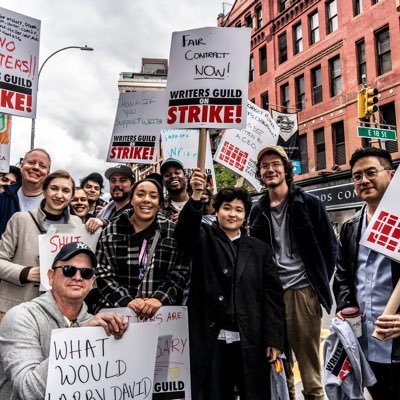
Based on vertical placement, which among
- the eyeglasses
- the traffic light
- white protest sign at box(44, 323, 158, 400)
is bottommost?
white protest sign at box(44, 323, 158, 400)

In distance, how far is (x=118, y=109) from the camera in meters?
6.20

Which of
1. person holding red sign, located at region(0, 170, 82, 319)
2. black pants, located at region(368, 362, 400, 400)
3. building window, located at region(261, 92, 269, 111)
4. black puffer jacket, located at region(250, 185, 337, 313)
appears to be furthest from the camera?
building window, located at region(261, 92, 269, 111)

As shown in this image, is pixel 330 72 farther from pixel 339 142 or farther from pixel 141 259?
pixel 141 259

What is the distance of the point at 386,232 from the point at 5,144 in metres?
4.06

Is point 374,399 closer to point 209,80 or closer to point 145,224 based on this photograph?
point 145,224

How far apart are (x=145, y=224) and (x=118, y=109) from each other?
3.53m

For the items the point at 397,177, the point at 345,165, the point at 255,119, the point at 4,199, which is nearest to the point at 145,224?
the point at 4,199

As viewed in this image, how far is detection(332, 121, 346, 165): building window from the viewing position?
20094 mm

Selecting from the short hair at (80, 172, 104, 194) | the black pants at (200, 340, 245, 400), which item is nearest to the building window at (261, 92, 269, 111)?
the short hair at (80, 172, 104, 194)

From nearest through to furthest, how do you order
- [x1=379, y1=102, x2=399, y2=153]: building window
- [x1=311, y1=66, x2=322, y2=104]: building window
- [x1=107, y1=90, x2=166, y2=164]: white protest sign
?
1. [x1=107, y1=90, x2=166, y2=164]: white protest sign
2. [x1=379, y1=102, x2=399, y2=153]: building window
3. [x1=311, y1=66, x2=322, y2=104]: building window

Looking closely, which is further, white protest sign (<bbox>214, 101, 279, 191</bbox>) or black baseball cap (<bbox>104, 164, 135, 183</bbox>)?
white protest sign (<bbox>214, 101, 279, 191</bbox>)

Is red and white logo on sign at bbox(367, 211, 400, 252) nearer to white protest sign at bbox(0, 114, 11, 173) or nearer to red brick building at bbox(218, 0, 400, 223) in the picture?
white protest sign at bbox(0, 114, 11, 173)

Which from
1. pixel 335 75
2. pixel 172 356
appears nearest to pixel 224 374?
pixel 172 356

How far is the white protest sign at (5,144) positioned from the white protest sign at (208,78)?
6.73ft
